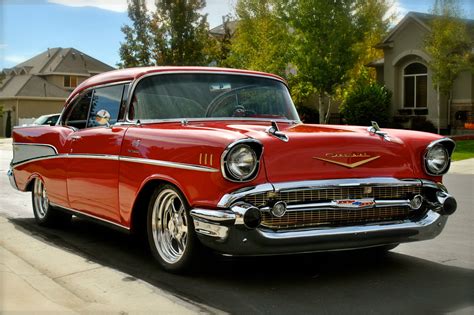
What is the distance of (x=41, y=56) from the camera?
63.3 meters

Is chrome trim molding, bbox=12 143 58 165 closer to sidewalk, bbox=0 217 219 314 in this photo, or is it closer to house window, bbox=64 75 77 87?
sidewalk, bbox=0 217 219 314

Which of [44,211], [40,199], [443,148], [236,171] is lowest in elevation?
[44,211]

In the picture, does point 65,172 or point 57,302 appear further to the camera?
point 65,172

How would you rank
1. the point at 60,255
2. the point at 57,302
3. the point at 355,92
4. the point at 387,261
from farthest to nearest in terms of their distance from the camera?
the point at 355,92
the point at 60,255
the point at 387,261
the point at 57,302

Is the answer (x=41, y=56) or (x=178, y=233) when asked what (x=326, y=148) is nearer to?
(x=178, y=233)

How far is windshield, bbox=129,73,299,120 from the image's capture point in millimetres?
5730

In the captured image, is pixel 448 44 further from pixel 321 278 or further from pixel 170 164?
pixel 170 164

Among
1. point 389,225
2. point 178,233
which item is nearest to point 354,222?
point 389,225

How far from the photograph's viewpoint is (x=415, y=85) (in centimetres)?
2858

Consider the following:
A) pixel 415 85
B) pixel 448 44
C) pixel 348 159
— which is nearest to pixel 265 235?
pixel 348 159

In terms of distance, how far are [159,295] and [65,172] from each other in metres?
2.56

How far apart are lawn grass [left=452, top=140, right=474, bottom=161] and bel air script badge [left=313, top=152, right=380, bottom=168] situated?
14354 mm

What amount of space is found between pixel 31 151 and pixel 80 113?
3.22 feet

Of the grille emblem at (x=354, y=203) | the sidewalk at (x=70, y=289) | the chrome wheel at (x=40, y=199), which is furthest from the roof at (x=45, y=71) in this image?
the grille emblem at (x=354, y=203)
